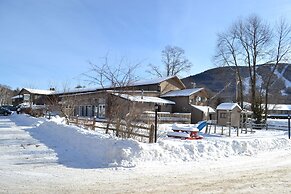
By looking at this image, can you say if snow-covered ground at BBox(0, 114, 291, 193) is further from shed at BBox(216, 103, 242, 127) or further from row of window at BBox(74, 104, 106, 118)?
row of window at BBox(74, 104, 106, 118)

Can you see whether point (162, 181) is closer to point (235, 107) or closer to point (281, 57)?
point (235, 107)

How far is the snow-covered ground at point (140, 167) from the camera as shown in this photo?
7449 millimetres

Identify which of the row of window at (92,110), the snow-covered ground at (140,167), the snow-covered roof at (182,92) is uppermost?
the snow-covered roof at (182,92)

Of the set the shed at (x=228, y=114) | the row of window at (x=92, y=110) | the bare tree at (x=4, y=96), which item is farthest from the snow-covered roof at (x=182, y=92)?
the bare tree at (x=4, y=96)

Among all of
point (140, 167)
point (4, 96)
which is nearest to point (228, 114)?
point (140, 167)

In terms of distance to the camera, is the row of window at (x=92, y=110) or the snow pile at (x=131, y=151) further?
the row of window at (x=92, y=110)

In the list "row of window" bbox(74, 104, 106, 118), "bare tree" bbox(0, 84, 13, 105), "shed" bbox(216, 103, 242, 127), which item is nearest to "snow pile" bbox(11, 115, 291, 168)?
"shed" bbox(216, 103, 242, 127)

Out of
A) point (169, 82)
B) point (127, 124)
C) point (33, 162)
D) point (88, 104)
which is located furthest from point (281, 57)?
point (33, 162)

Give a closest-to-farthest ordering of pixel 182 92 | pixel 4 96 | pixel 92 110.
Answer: pixel 92 110
pixel 182 92
pixel 4 96

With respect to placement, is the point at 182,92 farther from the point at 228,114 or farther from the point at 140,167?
the point at 140,167

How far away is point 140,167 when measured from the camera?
32.1ft

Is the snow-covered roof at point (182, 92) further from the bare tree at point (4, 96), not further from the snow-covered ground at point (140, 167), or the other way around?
the bare tree at point (4, 96)

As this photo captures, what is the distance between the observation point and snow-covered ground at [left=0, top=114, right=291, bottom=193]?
7449 millimetres

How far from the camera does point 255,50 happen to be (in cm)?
4650
